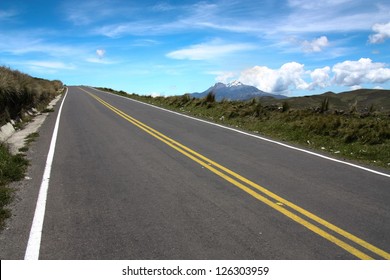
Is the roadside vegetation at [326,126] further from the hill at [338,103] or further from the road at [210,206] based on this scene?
the road at [210,206]

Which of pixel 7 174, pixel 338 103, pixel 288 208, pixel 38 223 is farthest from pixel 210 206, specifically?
pixel 338 103

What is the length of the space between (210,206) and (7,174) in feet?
15.3

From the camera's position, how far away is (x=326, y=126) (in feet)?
43.0

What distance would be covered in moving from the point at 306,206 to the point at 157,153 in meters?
5.05

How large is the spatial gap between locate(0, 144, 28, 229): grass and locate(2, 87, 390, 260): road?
532 mm

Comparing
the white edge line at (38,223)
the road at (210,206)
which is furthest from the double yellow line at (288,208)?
the white edge line at (38,223)

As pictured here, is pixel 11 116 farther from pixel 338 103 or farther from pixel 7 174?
pixel 338 103

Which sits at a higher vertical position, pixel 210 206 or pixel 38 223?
pixel 210 206

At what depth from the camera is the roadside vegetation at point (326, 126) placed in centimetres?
1064

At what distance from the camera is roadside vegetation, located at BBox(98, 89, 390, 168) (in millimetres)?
10641

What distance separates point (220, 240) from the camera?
15.0 feet

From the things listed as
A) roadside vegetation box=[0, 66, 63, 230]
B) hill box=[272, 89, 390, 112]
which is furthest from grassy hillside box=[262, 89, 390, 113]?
roadside vegetation box=[0, 66, 63, 230]

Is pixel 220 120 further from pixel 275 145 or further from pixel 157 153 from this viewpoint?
pixel 157 153

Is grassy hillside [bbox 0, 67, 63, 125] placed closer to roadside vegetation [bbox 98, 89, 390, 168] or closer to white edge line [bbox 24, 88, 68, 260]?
white edge line [bbox 24, 88, 68, 260]
